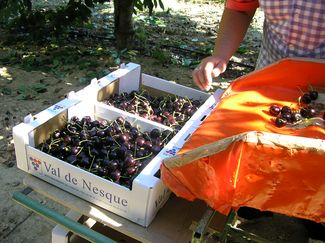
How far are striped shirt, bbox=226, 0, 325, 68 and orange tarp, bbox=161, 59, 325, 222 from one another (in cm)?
11

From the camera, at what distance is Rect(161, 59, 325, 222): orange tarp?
0.96 metres

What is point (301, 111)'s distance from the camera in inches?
49.7

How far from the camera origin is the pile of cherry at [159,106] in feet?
6.29

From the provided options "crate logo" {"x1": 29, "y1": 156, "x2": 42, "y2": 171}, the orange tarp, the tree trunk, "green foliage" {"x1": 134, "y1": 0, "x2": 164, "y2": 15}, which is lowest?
the tree trunk

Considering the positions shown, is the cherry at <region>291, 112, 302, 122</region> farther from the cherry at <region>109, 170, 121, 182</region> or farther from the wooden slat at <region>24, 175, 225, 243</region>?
the cherry at <region>109, 170, 121, 182</region>

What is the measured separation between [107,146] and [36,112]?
205cm

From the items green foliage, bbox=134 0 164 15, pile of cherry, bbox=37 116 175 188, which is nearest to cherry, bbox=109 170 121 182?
pile of cherry, bbox=37 116 175 188

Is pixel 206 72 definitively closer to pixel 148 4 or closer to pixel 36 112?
pixel 36 112

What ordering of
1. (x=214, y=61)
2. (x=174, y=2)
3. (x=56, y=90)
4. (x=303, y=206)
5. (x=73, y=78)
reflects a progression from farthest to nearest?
(x=174, y=2)
(x=73, y=78)
(x=56, y=90)
(x=214, y=61)
(x=303, y=206)

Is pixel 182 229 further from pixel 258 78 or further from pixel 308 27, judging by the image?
pixel 308 27

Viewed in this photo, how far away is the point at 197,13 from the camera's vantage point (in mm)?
6742

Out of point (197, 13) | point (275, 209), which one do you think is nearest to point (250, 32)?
point (197, 13)

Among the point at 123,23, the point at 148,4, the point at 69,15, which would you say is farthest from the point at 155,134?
the point at 69,15

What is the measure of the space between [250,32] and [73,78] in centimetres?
292
